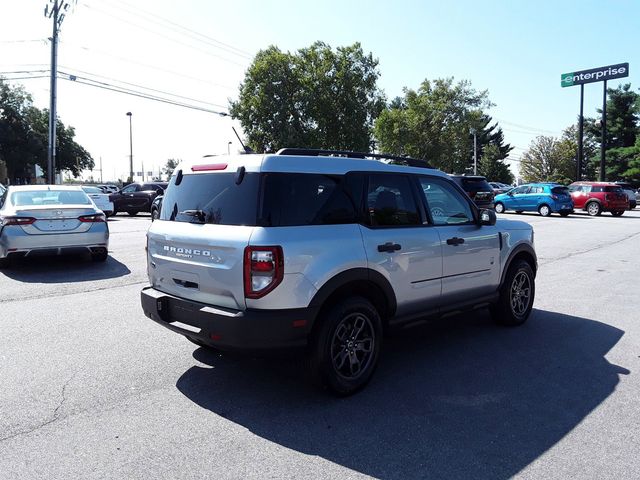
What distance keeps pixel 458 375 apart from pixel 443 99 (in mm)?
45335

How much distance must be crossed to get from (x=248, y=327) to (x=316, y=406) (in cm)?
87

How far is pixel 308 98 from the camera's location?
44.7 m

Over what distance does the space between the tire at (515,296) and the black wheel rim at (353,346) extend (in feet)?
7.78

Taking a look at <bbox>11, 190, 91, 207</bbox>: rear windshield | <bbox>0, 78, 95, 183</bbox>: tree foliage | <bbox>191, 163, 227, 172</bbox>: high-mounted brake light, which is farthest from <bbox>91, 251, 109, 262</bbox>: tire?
<bbox>0, 78, 95, 183</bbox>: tree foliage

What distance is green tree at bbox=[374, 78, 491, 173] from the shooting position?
4647cm

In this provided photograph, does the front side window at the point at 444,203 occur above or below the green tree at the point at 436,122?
below

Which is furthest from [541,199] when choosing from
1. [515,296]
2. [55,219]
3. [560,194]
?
[55,219]

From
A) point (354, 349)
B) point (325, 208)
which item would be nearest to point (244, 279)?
point (325, 208)

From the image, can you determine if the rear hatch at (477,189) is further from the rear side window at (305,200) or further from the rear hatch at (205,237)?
the rear hatch at (205,237)

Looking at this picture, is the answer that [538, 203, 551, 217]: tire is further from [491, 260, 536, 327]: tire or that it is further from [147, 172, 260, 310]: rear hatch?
[147, 172, 260, 310]: rear hatch

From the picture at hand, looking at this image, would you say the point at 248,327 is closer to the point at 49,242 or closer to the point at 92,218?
the point at 49,242

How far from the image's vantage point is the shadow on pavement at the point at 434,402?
317 cm

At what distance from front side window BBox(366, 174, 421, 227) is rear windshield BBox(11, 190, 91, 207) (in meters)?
7.43

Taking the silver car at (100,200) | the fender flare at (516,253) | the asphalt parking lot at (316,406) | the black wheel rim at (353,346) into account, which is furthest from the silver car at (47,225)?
the silver car at (100,200)
